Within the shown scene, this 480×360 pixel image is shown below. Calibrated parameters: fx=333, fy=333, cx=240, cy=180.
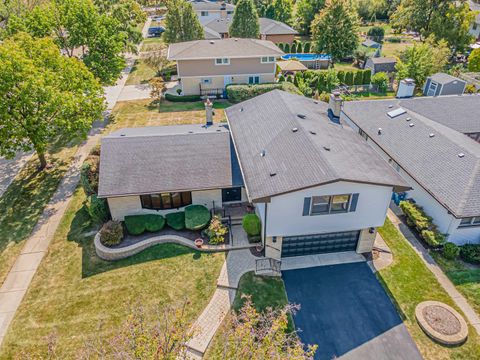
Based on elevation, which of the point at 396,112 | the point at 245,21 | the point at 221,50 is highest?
the point at 245,21

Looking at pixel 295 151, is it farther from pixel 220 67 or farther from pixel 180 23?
pixel 180 23

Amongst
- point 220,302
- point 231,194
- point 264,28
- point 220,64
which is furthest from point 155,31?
point 220,302

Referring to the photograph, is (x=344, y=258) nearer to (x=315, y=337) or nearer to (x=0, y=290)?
(x=315, y=337)

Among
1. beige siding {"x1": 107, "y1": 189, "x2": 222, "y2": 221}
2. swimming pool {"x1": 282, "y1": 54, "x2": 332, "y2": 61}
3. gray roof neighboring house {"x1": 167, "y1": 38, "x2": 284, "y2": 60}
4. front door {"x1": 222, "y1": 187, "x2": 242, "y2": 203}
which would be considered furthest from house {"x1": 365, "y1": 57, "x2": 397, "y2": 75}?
beige siding {"x1": 107, "y1": 189, "x2": 222, "y2": 221}

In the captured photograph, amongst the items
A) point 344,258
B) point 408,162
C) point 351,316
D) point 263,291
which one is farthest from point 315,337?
point 408,162

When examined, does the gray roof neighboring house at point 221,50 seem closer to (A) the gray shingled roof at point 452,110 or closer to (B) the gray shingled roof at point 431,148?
(B) the gray shingled roof at point 431,148
